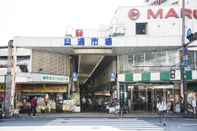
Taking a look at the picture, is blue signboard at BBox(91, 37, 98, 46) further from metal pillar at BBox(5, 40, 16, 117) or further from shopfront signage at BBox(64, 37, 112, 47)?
metal pillar at BBox(5, 40, 16, 117)

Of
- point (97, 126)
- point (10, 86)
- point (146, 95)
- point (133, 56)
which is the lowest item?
point (97, 126)

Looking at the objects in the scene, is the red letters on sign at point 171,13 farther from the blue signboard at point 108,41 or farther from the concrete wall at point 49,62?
the concrete wall at point 49,62

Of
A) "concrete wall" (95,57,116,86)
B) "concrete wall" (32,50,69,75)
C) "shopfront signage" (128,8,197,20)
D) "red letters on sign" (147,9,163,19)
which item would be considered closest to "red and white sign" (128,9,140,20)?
"shopfront signage" (128,8,197,20)

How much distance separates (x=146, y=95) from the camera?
131 ft

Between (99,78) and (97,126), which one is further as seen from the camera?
(99,78)

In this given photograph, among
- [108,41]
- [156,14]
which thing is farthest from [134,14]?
[108,41]

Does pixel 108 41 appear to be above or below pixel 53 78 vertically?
above

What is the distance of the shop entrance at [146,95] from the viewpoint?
129 feet

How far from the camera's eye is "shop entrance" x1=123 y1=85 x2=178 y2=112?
129 feet

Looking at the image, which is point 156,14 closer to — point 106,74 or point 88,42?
point 106,74

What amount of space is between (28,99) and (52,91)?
8.18 ft

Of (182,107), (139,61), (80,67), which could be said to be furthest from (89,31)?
(182,107)

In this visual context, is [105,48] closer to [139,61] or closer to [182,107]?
[139,61]

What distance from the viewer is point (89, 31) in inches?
1905
